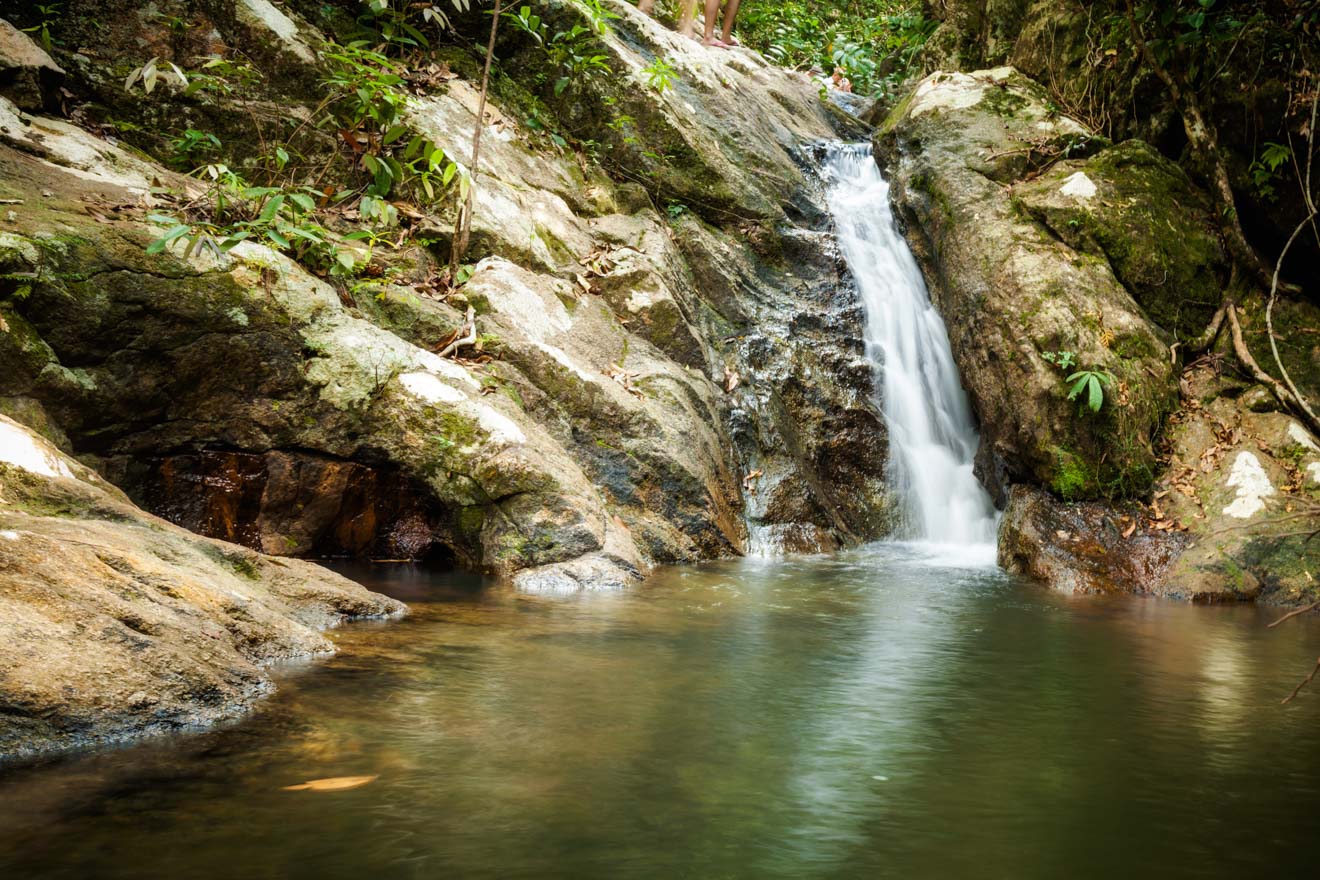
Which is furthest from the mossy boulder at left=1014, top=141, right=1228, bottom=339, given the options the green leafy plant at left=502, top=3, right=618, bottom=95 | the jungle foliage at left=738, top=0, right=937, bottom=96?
the jungle foliage at left=738, top=0, right=937, bottom=96

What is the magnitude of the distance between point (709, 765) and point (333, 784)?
3.66 feet

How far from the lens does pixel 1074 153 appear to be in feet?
29.7

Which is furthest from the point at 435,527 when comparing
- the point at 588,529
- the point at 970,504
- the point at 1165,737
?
the point at 970,504

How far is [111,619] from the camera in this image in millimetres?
2807

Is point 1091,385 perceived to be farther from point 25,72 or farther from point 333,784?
point 25,72

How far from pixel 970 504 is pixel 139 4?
865 cm

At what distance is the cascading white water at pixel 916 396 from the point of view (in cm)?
869

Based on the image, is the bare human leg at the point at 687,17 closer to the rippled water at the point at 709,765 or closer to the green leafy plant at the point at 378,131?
the green leafy plant at the point at 378,131

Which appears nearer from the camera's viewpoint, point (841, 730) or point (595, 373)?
point (841, 730)

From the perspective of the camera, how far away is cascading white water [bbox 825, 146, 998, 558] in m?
8.69

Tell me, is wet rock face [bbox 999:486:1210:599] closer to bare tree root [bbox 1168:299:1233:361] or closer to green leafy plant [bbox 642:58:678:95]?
bare tree root [bbox 1168:299:1233:361]

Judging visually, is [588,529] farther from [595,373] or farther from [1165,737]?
[1165,737]

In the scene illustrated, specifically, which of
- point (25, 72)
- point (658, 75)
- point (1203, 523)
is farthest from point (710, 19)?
point (1203, 523)

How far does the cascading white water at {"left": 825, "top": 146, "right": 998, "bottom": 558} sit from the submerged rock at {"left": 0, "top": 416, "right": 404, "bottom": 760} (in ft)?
20.8
